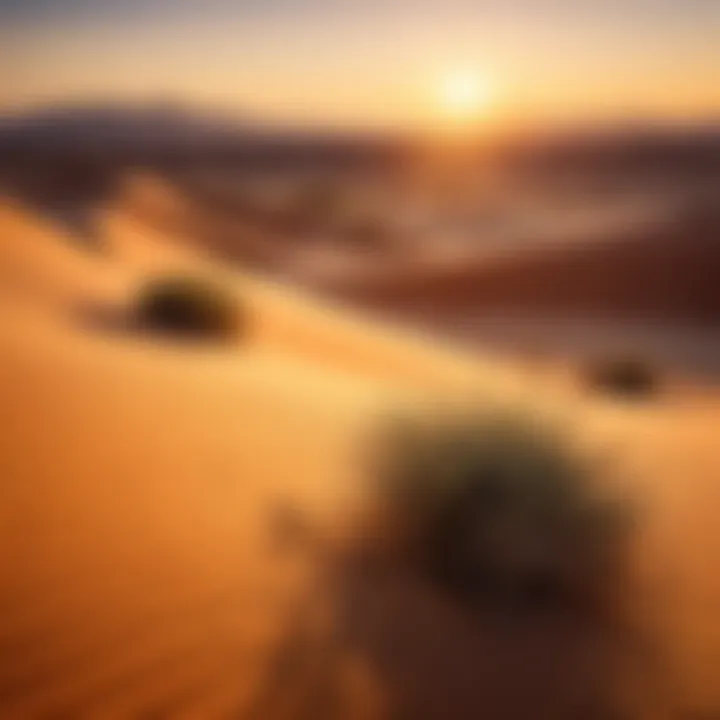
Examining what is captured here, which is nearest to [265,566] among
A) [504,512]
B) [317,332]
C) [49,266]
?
[504,512]

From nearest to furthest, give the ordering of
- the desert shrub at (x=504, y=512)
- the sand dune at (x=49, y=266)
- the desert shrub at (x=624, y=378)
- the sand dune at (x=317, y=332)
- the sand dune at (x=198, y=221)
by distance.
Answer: the desert shrub at (x=504, y=512), the desert shrub at (x=624, y=378), the sand dune at (x=317, y=332), the sand dune at (x=49, y=266), the sand dune at (x=198, y=221)

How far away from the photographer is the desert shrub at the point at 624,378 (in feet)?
22.8

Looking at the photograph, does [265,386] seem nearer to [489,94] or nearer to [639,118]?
[489,94]

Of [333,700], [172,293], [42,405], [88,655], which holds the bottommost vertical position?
[333,700]

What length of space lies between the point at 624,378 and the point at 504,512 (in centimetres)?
312

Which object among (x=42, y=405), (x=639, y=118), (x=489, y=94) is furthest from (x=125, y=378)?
(x=639, y=118)

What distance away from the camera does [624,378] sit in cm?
709

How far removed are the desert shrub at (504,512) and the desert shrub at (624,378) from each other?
2.44 m

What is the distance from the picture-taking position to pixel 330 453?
199 inches

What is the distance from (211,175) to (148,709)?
19.4 feet

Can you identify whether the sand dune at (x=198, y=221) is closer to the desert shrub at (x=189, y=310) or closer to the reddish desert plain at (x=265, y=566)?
the desert shrub at (x=189, y=310)

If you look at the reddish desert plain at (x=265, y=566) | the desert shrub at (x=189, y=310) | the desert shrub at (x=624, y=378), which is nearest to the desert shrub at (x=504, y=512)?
the reddish desert plain at (x=265, y=566)

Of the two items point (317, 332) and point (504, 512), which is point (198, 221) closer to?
point (317, 332)

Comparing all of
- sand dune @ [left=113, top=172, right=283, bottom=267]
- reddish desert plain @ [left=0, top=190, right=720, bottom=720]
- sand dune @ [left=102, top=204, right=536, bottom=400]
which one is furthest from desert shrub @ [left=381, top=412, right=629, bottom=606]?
sand dune @ [left=113, top=172, right=283, bottom=267]
